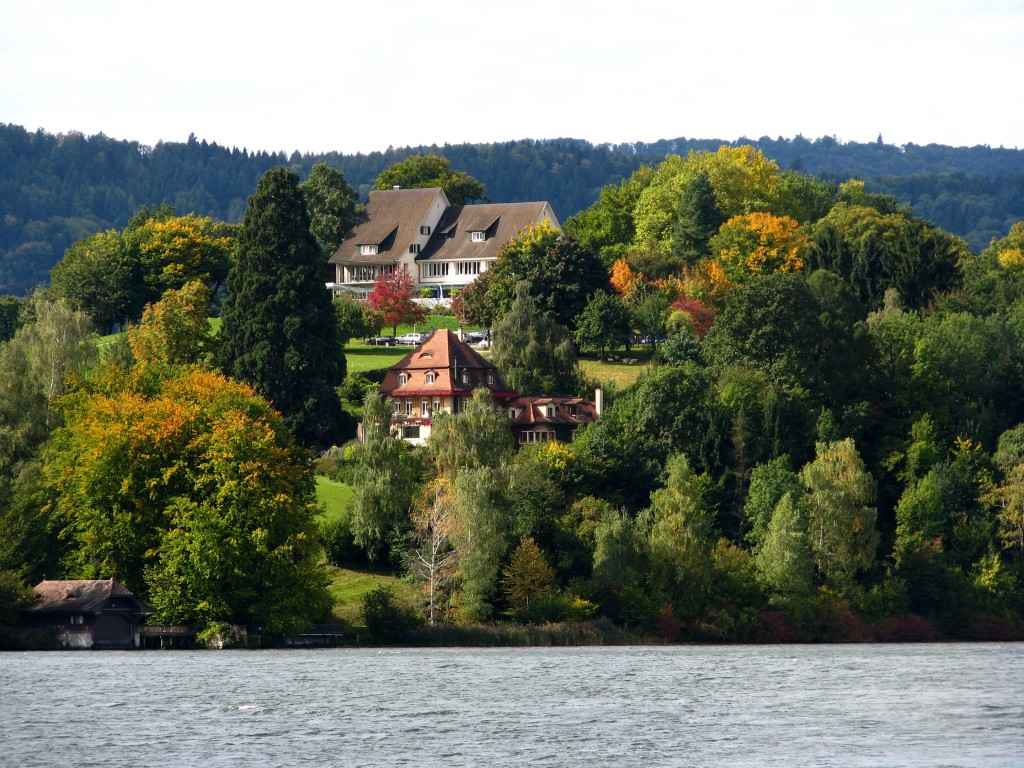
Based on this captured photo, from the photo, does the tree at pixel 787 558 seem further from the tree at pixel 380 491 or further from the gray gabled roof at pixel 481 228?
the gray gabled roof at pixel 481 228

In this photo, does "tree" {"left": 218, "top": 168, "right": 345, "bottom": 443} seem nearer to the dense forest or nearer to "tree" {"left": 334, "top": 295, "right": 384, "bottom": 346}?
the dense forest

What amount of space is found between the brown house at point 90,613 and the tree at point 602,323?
55893 mm

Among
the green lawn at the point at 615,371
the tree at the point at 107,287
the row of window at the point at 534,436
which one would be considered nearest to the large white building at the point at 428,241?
the tree at the point at 107,287

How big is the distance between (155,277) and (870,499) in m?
68.3

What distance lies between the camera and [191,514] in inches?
3588

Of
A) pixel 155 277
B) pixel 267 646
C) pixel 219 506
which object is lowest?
pixel 267 646

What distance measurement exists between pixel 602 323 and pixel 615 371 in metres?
3.78

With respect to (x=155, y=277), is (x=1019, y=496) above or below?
below

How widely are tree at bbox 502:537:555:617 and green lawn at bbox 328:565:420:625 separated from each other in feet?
15.8

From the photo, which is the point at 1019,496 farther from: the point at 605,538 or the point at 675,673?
the point at 675,673

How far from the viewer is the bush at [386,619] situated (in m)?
94.8

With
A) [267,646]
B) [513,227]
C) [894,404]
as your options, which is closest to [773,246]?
[513,227]

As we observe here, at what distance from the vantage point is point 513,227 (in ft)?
602

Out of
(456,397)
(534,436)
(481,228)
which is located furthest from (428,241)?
(534,436)
